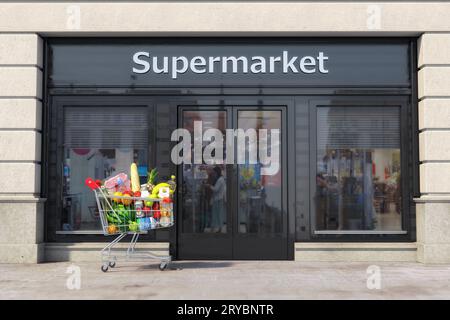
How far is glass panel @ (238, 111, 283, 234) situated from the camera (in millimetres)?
10781

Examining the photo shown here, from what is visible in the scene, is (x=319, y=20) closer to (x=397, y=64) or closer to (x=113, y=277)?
(x=397, y=64)

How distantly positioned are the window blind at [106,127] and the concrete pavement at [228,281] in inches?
85.3

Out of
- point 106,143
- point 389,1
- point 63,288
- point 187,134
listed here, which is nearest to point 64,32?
point 106,143

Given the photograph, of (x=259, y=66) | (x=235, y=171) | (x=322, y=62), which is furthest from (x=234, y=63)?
(x=235, y=171)

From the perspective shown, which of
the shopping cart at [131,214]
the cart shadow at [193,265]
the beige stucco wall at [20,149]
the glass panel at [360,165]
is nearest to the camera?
the shopping cart at [131,214]

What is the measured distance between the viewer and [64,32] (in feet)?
35.1

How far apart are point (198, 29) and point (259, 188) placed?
306 centimetres

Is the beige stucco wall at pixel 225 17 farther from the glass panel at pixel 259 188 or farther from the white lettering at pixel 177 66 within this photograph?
the glass panel at pixel 259 188

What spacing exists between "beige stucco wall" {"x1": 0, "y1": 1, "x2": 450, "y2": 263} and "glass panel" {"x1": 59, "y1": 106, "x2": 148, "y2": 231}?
55 cm

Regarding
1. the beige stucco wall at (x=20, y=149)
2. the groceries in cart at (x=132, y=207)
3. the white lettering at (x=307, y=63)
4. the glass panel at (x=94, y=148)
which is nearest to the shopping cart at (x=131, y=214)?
the groceries in cart at (x=132, y=207)

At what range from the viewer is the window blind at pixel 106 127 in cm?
1088

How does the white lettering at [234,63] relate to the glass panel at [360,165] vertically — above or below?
above
